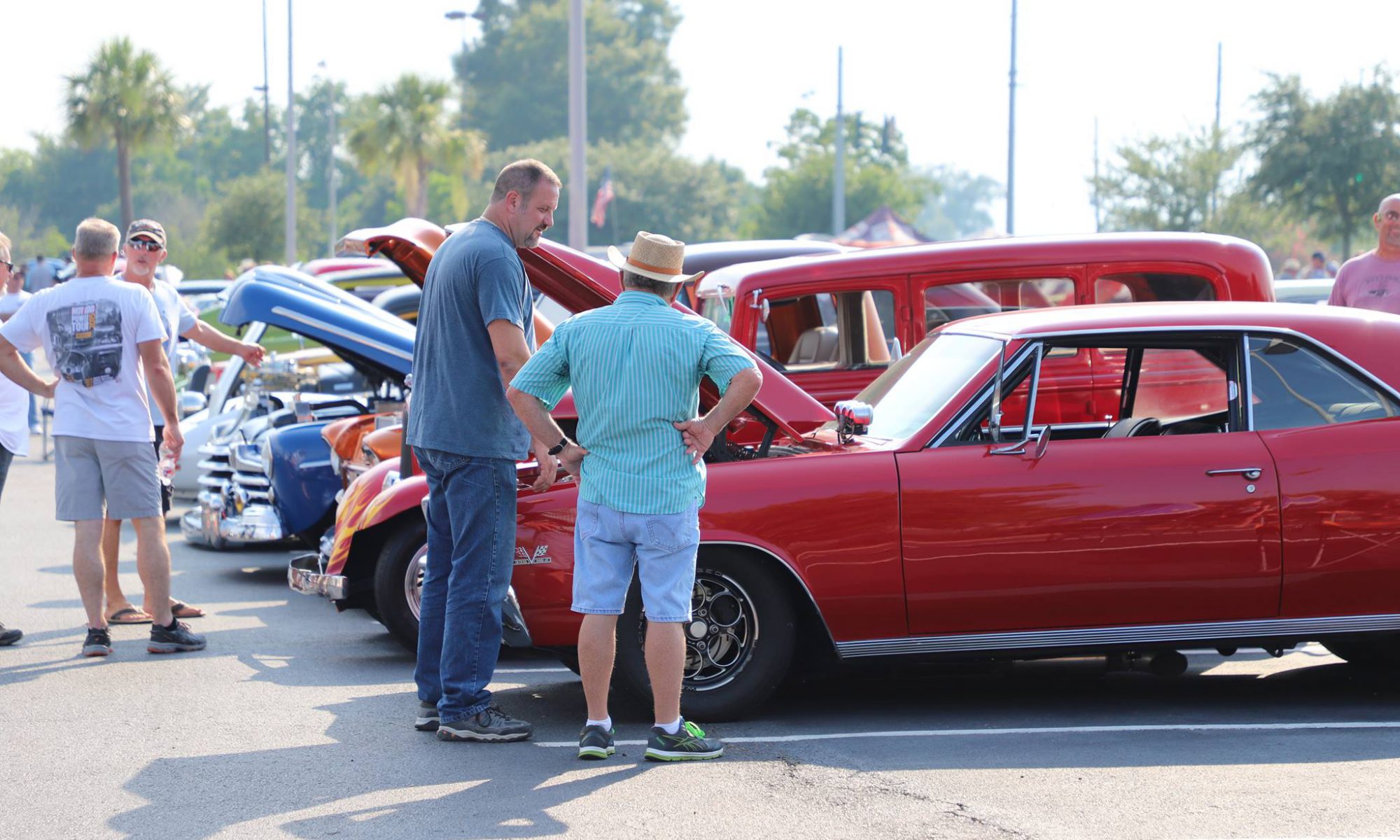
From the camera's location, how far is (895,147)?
9906cm

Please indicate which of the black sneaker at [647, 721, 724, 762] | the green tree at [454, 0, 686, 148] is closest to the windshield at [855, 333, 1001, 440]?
the black sneaker at [647, 721, 724, 762]

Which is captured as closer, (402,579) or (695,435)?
(695,435)

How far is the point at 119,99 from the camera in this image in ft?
165

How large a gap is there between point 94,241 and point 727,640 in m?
3.72

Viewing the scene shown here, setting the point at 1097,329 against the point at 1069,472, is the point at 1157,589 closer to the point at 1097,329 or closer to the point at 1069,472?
the point at 1069,472

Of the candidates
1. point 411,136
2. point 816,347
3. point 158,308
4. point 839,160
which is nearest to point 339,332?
point 158,308

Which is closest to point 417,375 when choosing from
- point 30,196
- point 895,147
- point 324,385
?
point 324,385

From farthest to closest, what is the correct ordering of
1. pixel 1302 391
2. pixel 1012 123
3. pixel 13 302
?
pixel 1012 123 < pixel 13 302 < pixel 1302 391

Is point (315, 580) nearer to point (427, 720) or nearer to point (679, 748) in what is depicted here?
point (427, 720)

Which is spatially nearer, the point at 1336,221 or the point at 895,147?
the point at 1336,221

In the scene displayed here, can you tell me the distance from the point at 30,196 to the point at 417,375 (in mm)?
105846

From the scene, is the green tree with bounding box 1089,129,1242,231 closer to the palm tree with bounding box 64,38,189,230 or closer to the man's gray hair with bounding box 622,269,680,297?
the palm tree with bounding box 64,38,189,230

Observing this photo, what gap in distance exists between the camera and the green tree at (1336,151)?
3822 centimetres

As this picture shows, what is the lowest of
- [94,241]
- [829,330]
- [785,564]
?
[785,564]
